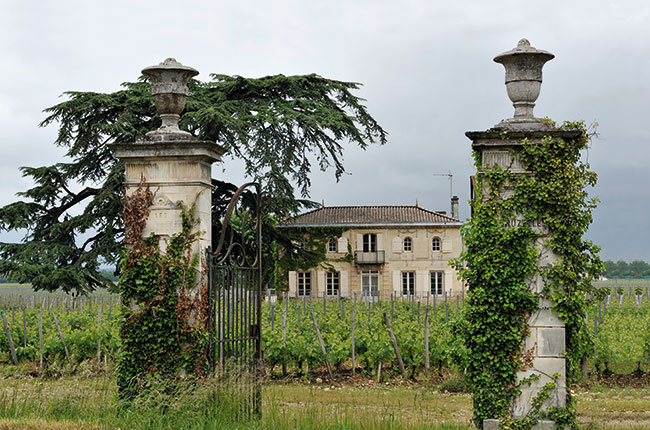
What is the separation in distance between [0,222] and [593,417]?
2265 cm

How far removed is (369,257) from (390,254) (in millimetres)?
1317

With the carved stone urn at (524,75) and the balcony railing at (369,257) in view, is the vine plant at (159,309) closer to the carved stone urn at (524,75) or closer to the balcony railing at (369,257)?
the carved stone urn at (524,75)

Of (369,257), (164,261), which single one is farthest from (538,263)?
(369,257)

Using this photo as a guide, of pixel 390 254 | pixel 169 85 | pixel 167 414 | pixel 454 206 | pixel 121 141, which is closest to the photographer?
pixel 167 414

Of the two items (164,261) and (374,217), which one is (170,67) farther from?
(374,217)

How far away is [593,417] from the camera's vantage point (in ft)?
33.1

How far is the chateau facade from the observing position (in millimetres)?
42906

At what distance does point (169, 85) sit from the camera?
8.07 metres

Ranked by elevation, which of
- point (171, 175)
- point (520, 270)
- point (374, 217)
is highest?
point (374, 217)

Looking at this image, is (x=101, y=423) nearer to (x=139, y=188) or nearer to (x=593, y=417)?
(x=139, y=188)

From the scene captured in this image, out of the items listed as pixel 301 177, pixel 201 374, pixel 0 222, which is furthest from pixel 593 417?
pixel 0 222

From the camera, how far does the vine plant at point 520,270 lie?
7.20 m

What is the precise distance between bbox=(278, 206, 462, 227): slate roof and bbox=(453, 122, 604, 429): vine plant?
114 feet

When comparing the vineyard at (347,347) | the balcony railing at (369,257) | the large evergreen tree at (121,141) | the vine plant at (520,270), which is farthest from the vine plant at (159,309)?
the balcony railing at (369,257)
